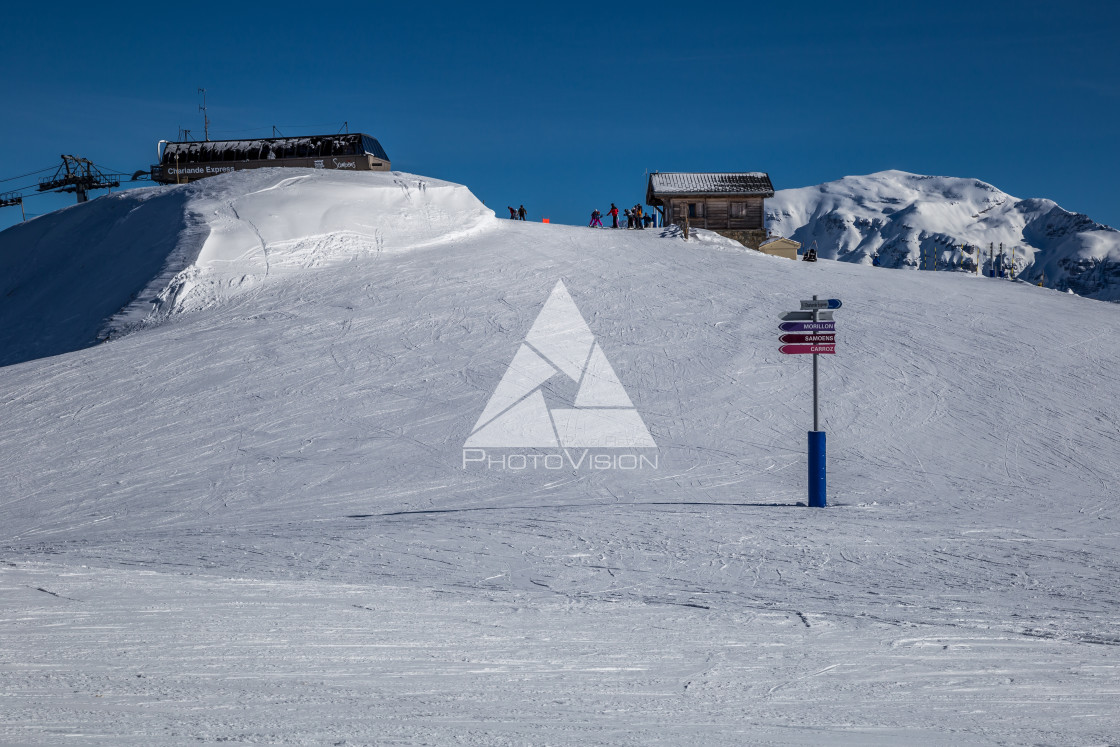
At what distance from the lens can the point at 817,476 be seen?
9.73m

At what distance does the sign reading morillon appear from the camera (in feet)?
118

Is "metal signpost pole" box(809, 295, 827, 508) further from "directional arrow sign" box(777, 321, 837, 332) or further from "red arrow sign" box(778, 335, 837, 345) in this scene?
"directional arrow sign" box(777, 321, 837, 332)

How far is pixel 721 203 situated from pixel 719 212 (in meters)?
0.43

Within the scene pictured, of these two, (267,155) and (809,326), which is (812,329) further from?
(267,155)

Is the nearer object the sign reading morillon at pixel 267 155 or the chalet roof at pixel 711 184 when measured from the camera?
the sign reading morillon at pixel 267 155

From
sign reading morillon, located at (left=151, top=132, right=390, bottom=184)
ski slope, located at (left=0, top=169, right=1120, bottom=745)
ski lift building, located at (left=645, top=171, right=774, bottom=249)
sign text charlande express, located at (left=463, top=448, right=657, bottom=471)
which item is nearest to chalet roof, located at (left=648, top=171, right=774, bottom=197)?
ski lift building, located at (left=645, top=171, right=774, bottom=249)

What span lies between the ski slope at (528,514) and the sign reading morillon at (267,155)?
442 inches

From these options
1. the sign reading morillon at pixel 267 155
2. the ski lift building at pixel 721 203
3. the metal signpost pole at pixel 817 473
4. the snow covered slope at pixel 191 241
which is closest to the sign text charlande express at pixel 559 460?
the metal signpost pole at pixel 817 473

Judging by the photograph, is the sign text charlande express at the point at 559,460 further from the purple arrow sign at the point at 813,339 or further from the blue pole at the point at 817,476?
the purple arrow sign at the point at 813,339

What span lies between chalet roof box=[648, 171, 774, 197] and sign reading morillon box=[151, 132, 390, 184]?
43.6 ft

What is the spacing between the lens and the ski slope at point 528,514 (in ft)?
13.5

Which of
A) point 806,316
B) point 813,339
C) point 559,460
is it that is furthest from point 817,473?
point 559,460

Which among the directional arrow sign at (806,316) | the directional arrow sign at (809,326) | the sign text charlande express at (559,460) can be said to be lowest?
the sign text charlande express at (559,460)

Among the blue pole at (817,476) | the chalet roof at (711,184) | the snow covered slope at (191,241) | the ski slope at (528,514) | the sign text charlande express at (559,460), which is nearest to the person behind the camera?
the ski slope at (528,514)
